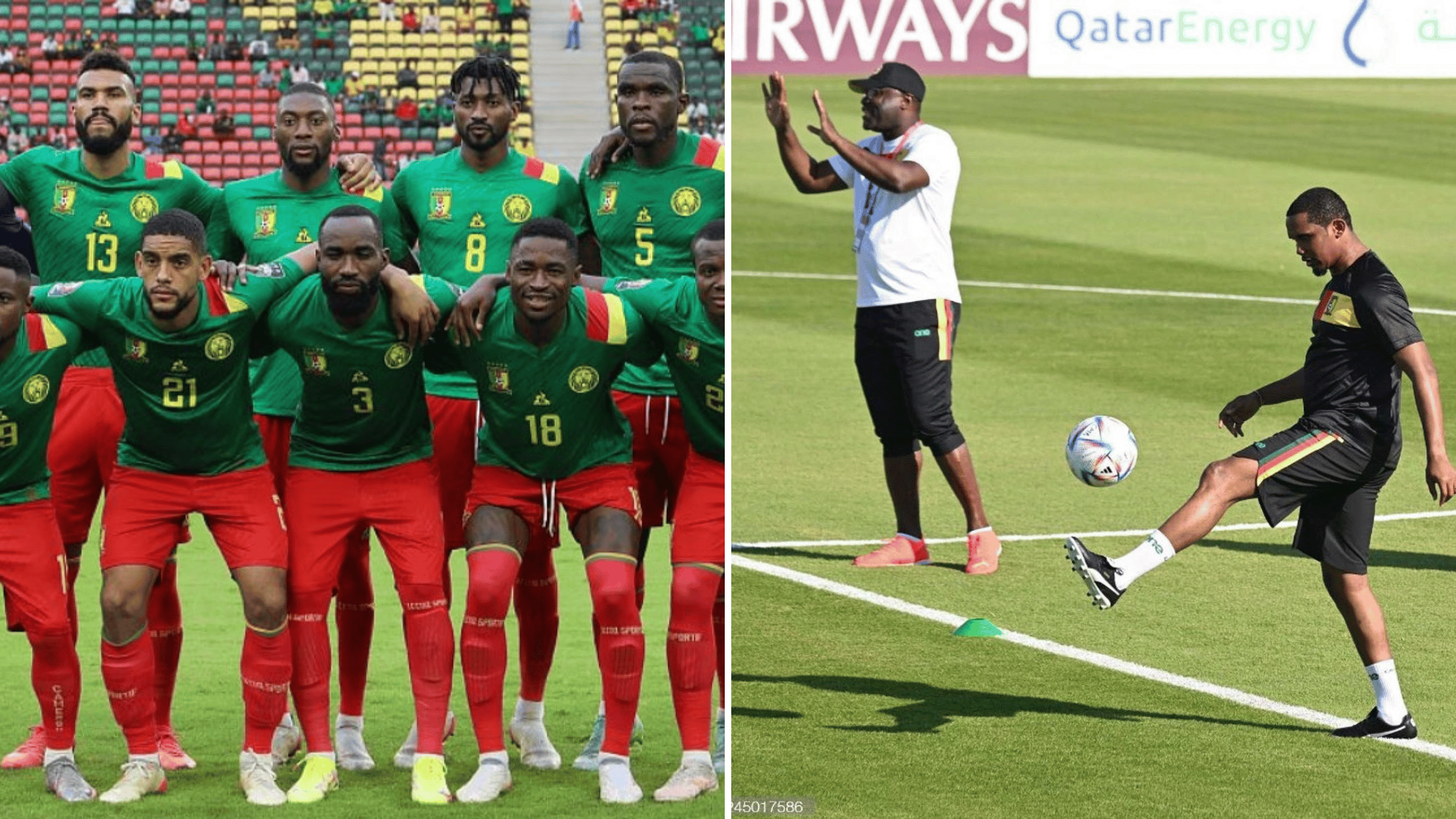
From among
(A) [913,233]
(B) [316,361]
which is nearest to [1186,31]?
(A) [913,233]

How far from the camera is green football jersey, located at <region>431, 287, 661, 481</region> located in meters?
6.20

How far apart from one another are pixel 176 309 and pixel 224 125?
20661 mm

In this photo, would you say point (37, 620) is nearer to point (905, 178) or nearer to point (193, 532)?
point (905, 178)

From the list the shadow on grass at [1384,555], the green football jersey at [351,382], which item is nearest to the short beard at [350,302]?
the green football jersey at [351,382]

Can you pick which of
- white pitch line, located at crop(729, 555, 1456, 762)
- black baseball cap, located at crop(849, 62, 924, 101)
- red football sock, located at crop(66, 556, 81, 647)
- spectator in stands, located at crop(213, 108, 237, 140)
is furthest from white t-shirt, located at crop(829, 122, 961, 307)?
spectator in stands, located at crop(213, 108, 237, 140)

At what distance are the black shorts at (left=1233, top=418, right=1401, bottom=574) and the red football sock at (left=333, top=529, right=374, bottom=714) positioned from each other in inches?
99.7

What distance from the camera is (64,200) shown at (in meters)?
6.88

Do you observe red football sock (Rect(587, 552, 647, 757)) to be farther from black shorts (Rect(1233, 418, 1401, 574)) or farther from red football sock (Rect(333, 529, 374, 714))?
black shorts (Rect(1233, 418, 1401, 574))

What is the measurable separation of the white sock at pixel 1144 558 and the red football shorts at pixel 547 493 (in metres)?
1.34

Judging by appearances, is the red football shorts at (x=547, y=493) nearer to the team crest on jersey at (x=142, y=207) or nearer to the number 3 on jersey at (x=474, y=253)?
the number 3 on jersey at (x=474, y=253)

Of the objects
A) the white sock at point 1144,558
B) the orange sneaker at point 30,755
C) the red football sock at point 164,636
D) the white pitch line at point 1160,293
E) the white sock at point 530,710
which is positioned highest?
the white sock at point 1144,558

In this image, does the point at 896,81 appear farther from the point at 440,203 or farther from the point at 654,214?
the point at 440,203

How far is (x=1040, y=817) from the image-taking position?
223 inches

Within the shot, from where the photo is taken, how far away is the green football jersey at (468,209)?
6.75 metres
